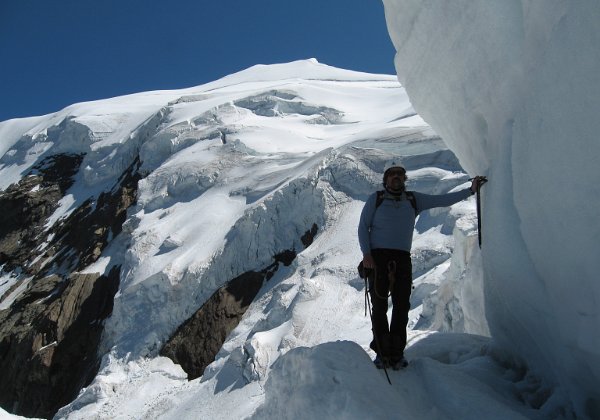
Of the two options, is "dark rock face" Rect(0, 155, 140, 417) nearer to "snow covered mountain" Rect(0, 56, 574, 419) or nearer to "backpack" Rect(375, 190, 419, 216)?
"snow covered mountain" Rect(0, 56, 574, 419)

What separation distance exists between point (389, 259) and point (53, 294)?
21481 millimetres

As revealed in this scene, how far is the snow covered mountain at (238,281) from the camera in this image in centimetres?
361

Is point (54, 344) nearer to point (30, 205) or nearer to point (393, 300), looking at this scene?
point (30, 205)

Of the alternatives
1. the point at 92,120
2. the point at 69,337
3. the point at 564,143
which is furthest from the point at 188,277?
the point at 92,120

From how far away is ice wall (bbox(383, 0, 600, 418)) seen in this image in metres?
2.74

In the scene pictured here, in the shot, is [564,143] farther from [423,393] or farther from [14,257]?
[14,257]

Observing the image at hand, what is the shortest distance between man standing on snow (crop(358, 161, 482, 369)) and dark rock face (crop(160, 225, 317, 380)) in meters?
12.9

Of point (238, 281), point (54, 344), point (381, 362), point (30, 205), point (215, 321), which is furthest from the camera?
point (30, 205)

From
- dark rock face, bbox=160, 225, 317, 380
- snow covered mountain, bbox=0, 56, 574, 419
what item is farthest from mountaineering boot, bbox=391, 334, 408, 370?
dark rock face, bbox=160, 225, 317, 380

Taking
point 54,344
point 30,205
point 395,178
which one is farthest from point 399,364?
point 30,205

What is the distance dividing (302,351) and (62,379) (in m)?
17.4

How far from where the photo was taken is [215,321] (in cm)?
1659

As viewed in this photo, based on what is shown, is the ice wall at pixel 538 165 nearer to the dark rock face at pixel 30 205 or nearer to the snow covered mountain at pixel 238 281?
the snow covered mountain at pixel 238 281

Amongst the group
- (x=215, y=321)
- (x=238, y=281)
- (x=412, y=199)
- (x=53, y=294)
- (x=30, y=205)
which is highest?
(x=412, y=199)
